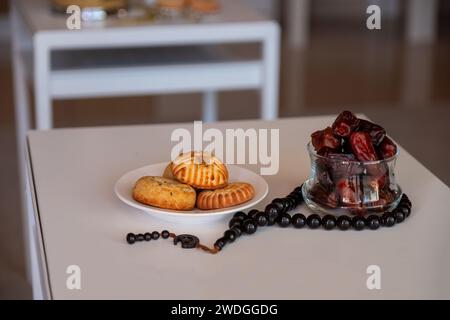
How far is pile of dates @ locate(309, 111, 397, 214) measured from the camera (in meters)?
1.05

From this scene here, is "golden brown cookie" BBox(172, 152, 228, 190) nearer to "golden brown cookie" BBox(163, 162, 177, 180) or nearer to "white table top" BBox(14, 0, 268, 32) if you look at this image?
"golden brown cookie" BBox(163, 162, 177, 180)

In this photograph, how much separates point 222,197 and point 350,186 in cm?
14

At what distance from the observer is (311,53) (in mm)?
4035

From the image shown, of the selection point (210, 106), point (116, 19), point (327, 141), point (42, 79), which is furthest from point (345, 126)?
point (210, 106)

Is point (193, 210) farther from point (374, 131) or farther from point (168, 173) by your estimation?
point (374, 131)

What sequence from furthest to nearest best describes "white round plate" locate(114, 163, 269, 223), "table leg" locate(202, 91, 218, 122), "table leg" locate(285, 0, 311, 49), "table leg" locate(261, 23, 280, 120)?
"table leg" locate(285, 0, 311, 49)
"table leg" locate(202, 91, 218, 122)
"table leg" locate(261, 23, 280, 120)
"white round plate" locate(114, 163, 269, 223)

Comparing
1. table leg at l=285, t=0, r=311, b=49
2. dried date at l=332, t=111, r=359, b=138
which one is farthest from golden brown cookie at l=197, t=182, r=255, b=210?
table leg at l=285, t=0, r=311, b=49

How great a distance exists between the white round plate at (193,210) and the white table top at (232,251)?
1cm

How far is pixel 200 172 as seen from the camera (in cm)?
108

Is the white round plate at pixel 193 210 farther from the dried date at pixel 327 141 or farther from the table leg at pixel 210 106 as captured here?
the table leg at pixel 210 106

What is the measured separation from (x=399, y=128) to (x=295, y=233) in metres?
2.05

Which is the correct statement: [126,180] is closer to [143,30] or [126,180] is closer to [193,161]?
[193,161]

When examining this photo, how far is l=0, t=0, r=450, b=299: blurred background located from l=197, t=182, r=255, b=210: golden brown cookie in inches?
40.6
